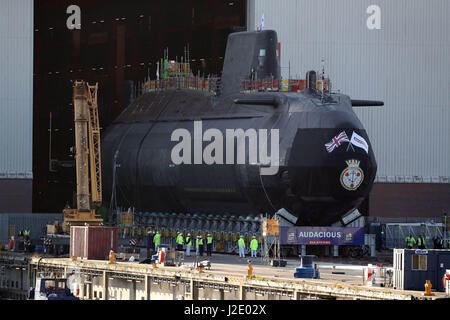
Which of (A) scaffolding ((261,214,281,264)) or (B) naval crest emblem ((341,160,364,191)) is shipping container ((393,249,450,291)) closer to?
(A) scaffolding ((261,214,281,264))

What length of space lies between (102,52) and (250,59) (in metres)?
24.2

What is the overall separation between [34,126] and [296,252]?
29.3m

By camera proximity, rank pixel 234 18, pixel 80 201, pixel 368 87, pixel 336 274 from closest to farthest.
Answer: pixel 336 274
pixel 80 201
pixel 368 87
pixel 234 18

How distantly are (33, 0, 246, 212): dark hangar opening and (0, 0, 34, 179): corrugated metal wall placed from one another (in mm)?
5805

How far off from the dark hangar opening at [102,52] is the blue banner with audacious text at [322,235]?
25923mm

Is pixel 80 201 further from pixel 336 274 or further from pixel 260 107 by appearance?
pixel 336 274

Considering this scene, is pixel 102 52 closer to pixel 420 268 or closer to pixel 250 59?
pixel 250 59

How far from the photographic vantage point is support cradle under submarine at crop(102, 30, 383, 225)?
6038cm

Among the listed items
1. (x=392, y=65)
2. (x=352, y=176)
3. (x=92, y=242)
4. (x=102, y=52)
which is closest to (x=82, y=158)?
(x=92, y=242)

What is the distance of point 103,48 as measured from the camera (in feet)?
290

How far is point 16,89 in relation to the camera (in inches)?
3059

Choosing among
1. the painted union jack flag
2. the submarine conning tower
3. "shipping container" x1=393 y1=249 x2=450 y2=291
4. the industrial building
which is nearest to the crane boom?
the industrial building
